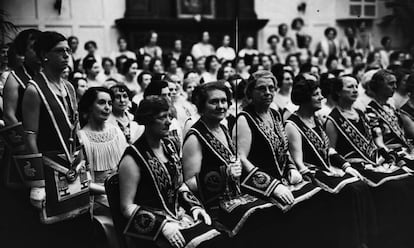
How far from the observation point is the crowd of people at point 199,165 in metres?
3.07

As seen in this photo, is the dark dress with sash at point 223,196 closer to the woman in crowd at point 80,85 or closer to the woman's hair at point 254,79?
the woman's hair at point 254,79

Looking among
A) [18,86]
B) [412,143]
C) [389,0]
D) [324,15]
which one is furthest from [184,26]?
[18,86]

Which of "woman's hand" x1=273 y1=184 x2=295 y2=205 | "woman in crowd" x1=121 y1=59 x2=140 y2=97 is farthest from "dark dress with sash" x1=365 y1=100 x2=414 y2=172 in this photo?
"woman in crowd" x1=121 y1=59 x2=140 y2=97

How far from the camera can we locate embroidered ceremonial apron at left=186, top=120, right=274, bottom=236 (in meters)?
3.49

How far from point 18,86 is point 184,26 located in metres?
7.90

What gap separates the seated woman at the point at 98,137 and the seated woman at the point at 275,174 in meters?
0.82

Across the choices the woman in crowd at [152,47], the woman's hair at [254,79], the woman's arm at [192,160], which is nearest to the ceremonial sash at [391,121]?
the woman's hair at [254,79]

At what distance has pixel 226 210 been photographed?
3.48m

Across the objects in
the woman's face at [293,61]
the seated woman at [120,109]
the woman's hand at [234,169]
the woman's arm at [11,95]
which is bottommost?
the woman's hand at [234,169]

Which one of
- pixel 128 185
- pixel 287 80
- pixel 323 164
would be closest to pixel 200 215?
pixel 128 185

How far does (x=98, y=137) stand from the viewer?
3.83 meters

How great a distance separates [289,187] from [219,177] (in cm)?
50

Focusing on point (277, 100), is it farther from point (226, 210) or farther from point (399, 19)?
point (399, 19)

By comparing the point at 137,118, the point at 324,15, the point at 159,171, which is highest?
the point at 324,15
